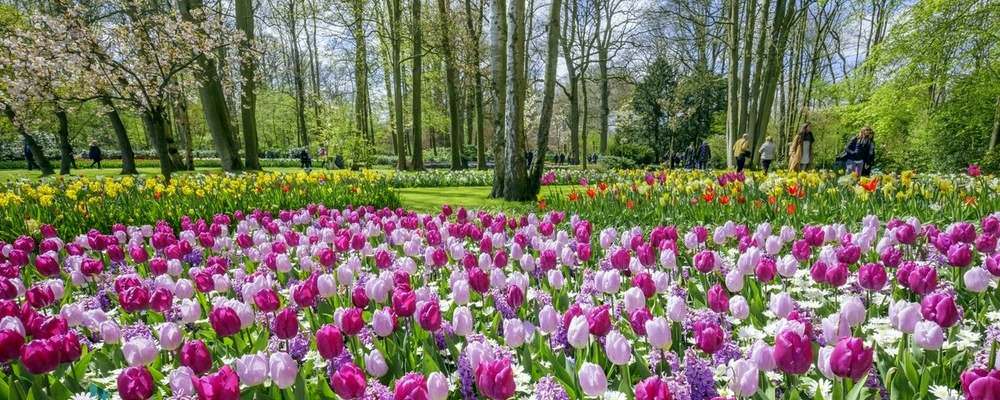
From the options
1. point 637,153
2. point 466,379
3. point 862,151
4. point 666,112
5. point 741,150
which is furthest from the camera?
point 666,112

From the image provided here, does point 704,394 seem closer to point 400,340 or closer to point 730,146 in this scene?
point 400,340

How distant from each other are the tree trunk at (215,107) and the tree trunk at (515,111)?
9.25m

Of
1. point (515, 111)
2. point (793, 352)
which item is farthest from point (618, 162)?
point (793, 352)

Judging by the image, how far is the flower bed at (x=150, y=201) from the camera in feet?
20.3

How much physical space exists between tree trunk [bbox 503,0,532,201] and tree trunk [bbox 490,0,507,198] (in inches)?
8.8

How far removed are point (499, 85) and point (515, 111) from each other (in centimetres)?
97

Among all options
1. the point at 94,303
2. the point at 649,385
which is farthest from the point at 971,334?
the point at 94,303

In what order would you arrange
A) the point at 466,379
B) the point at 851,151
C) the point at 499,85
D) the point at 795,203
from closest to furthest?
the point at 466,379, the point at 795,203, the point at 499,85, the point at 851,151

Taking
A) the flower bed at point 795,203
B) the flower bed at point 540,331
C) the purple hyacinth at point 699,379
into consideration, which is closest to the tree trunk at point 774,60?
the flower bed at point 795,203

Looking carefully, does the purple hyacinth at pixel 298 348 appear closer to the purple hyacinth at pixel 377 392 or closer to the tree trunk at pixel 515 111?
the purple hyacinth at pixel 377 392

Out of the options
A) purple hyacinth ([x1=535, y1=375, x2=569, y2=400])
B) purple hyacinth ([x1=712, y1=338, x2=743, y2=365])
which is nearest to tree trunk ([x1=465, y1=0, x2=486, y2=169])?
purple hyacinth ([x1=712, y1=338, x2=743, y2=365])

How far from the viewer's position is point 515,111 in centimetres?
910

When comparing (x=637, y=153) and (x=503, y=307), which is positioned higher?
(x=503, y=307)

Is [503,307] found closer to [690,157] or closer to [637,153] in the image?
[690,157]
